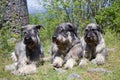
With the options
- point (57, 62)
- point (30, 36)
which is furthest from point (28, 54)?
point (57, 62)

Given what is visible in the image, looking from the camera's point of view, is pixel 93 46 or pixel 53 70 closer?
pixel 53 70

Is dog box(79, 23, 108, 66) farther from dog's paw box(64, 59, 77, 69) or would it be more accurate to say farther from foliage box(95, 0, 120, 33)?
foliage box(95, 0, 120, 33)

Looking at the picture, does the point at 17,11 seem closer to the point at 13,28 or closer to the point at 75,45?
the point at 13,28

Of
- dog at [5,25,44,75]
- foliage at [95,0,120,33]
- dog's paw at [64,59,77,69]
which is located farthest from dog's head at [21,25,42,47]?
foliage at [95,0,120,33]

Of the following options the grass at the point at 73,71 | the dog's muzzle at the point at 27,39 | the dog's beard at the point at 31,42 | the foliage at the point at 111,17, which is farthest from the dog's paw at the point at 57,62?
the foliage at the point at 111,17

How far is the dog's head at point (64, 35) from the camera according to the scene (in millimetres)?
10367

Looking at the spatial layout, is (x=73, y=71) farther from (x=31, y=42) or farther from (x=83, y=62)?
(x=31, y=42)

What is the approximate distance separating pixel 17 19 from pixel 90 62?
5646mm

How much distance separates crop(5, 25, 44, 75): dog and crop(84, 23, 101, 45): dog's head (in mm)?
1286

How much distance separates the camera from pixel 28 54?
10.8 m

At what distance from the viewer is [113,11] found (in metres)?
17.0

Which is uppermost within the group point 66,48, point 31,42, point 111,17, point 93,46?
point 31,42

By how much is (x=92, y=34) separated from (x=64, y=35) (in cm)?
76

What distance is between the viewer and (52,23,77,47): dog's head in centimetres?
1037
